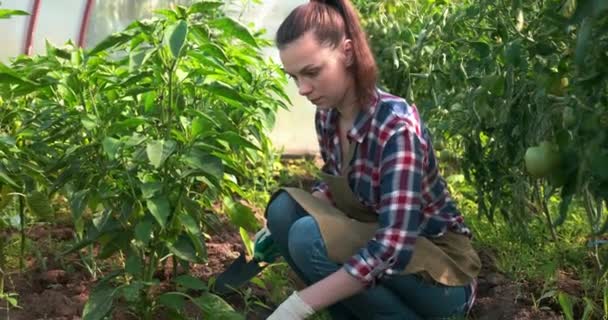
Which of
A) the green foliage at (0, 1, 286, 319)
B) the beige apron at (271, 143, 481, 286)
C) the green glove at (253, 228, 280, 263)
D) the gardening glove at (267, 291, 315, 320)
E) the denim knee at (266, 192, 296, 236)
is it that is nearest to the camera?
the gardening glove at (267, 291, 315, 320)

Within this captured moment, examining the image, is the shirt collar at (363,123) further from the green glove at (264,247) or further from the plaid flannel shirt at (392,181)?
the green glove at (264,247)

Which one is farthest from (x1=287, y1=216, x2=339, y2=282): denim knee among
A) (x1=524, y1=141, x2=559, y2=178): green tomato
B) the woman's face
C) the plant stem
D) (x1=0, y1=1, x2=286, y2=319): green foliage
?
the plant stem

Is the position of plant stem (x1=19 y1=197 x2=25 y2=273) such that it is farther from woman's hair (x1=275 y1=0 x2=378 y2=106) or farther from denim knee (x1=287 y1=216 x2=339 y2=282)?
woman's hair (x1=275 y1=0 x2=378 y2=106)

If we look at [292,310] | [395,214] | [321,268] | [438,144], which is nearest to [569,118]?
[395,214]

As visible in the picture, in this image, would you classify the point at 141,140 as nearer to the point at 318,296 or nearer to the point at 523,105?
the point at 318,296

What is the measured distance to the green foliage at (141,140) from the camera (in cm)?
256

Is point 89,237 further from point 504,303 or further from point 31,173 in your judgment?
point 504,303

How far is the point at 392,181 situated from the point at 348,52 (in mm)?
368

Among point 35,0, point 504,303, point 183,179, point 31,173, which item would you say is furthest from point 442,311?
point 35,0

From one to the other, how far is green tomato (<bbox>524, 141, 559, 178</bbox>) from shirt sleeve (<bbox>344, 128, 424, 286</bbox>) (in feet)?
1.66

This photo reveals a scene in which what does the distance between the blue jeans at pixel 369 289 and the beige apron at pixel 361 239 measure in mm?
30

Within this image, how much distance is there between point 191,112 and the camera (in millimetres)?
2625

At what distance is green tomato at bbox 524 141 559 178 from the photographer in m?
1.96

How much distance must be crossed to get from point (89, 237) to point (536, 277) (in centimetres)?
146
